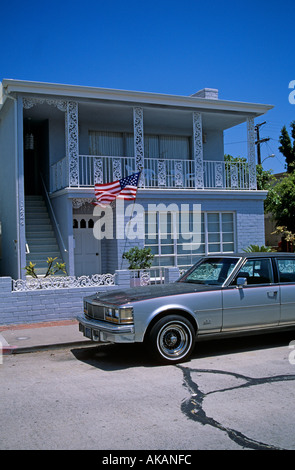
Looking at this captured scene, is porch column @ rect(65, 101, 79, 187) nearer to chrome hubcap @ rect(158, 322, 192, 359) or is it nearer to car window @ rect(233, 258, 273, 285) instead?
car window @ rect(233, 258, 273, 285)

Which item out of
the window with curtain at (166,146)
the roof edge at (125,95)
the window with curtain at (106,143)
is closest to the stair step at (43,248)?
the window with curtain at (106,143)

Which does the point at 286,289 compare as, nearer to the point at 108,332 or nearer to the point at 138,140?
the point at 108,332

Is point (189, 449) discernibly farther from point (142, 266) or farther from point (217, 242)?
point (217, 242)

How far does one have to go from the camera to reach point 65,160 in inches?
560

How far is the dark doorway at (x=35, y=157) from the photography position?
54.3 feet

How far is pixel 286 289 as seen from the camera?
26.2 feet

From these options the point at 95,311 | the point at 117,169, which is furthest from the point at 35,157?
the point at 95,311

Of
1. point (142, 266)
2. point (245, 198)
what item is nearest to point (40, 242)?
point (142, 266)

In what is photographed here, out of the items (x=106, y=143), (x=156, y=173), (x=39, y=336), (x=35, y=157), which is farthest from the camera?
(x=35, y=157)

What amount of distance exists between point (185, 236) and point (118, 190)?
11.8 feet

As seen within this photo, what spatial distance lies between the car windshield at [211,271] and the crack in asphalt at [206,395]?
1.63 metres

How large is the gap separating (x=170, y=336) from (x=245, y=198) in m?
9.92

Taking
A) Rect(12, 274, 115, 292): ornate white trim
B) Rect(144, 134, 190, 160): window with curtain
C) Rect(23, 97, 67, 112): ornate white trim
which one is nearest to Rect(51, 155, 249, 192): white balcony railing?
Rect(144, 134, 190, 160): window with curtain

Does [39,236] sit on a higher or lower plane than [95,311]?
higher
